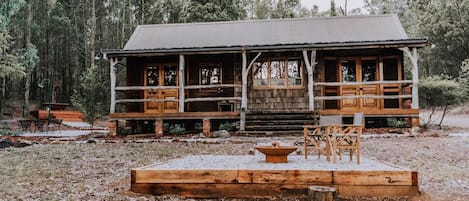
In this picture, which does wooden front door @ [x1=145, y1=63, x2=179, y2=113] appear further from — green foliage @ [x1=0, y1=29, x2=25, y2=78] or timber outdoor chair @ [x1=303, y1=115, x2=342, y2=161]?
timber outdoor chair @ [x1=303, y1=115, x2=342, y2=161]

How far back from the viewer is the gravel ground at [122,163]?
16.1 ft

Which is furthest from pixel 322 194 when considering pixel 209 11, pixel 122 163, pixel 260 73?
pixel 209 11

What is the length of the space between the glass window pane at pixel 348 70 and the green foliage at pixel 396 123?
1877 mm

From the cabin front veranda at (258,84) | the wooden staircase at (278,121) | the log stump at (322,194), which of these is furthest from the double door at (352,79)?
the log stump at (322,194)

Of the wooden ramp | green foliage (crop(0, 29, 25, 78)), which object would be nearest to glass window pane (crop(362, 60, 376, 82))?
the wooden ramp

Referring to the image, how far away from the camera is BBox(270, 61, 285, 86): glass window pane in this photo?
1442 centimetres

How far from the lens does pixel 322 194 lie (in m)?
4.16

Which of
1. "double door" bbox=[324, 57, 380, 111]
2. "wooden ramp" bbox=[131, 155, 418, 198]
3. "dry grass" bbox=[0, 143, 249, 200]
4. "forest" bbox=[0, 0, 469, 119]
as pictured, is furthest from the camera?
→ "forest" bbox=[0, 0, 469, 119]

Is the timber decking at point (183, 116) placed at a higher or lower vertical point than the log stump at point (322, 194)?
higher

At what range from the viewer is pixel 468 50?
90.0 ft

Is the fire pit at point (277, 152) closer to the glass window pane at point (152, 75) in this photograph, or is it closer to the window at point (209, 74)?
the window at point (209, 74)

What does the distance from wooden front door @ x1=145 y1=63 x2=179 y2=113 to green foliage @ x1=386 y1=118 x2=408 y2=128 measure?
7.47 meters

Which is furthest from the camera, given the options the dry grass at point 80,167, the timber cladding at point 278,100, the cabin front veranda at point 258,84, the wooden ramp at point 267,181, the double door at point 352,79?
the timber cladding at point 278,100

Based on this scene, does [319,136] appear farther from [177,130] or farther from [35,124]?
[35,124]
